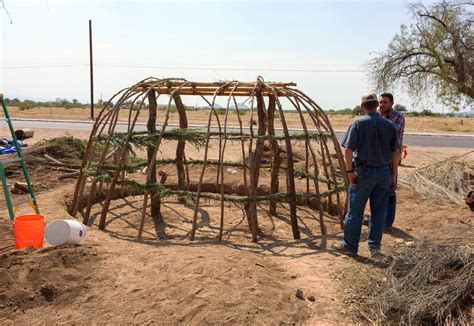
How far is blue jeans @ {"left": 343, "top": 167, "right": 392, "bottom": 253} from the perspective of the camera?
4633 mm

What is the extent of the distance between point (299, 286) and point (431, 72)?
11.7 meters

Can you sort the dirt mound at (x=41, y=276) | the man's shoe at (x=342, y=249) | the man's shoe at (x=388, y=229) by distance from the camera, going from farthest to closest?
the man's shoe at (x=388, y=229) → the man's shoe at (x=342, y=249) → the dirt mound at (x=41, y=276)

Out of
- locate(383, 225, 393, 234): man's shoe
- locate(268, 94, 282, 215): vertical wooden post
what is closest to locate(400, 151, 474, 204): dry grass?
locate(383, 225, 393, 234): man's shoe

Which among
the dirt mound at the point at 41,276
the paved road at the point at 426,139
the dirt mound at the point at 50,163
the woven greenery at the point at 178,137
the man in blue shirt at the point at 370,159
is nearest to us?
the dirt mound at the point at 41,276

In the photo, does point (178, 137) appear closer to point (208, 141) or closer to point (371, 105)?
point (208, 141)

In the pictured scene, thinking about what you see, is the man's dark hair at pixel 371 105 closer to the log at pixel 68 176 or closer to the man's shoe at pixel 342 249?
the man's shoe at pixel 342 249

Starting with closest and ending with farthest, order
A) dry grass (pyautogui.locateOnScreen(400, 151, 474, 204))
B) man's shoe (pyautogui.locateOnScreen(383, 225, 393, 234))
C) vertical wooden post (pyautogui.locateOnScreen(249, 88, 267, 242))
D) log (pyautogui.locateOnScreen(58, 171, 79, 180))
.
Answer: vertical wooden post (pyautogui.locateOnScreen(249, 88, 267, 242)), man's shoe (pyautogui.locateOnScreen(383, 225, 393, 234)), dry grass (pyautogui.locateOnScreen(400, 151, 474, 204)), log (pyautogui.locateOnScreen(58, 171, 79, 180))

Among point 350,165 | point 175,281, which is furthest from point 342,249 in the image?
point 175,281

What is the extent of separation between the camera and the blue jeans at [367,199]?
463 centimetres

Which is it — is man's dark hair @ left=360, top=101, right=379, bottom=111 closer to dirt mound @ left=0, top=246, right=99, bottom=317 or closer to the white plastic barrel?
dirt mound @ left=0, top=246, right=99, bottom=317

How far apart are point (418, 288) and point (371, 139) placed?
1.63m

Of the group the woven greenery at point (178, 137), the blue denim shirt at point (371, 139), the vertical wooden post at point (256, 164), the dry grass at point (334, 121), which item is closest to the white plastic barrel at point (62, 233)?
the woven greenery at point (178, 137)

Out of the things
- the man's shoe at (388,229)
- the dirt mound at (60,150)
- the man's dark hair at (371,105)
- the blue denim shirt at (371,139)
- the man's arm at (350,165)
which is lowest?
the man's shoe at (388,229)

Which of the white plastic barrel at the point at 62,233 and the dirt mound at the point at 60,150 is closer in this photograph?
the white plastic barrel at the point at 62,233
